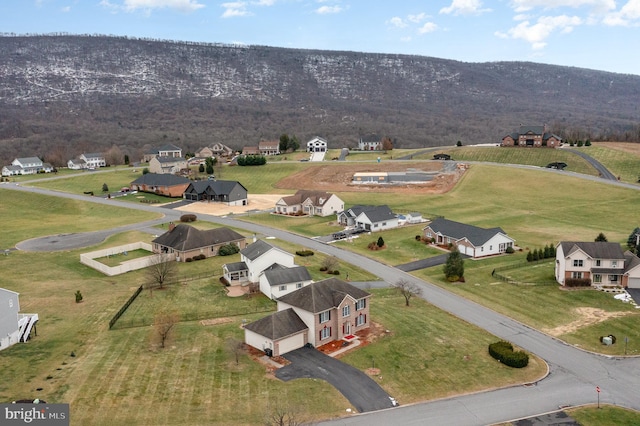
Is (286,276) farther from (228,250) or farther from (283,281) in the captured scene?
(228,250)

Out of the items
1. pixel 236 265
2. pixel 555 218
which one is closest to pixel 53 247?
pixel 236 265

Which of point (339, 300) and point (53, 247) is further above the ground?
point (339, 300)

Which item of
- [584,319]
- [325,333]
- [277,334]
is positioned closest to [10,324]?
[277,334]

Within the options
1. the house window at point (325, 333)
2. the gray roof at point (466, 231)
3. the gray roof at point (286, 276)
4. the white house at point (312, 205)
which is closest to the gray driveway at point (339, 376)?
the house window at point (325, 333)

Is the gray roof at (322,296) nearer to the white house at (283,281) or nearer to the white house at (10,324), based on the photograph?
the white house at (283,281)

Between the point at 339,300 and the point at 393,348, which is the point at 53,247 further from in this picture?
the point at 393,348

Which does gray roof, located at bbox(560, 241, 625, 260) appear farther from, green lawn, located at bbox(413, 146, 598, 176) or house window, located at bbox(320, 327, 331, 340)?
green lawn, located at bbox(413, 146, 598, 176)

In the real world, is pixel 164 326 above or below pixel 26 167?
above
